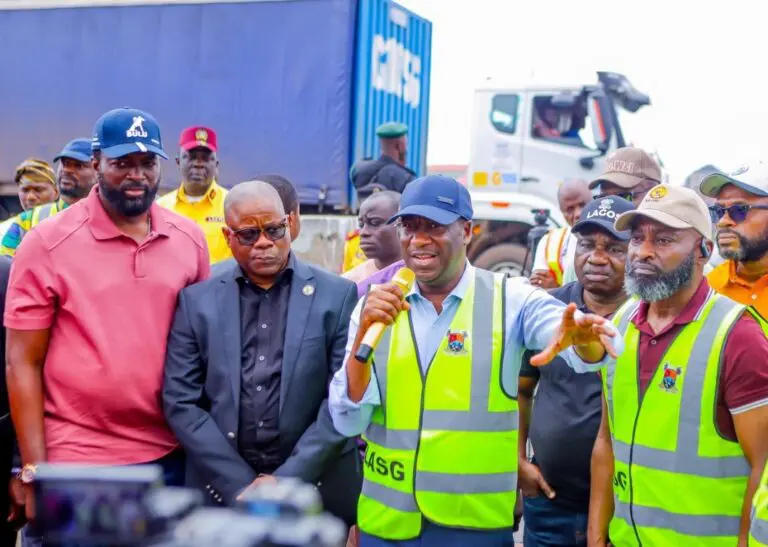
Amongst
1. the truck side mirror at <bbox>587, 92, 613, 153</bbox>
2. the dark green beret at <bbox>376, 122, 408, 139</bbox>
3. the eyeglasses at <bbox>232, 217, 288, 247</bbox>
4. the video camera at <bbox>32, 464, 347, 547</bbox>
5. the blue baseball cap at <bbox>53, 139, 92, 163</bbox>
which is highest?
the truck side mirror at <bbox>587, 92, 613, 153</bbox>

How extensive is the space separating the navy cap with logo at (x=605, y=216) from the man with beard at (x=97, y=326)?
173cm

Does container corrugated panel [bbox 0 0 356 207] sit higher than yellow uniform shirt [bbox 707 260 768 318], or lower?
higher

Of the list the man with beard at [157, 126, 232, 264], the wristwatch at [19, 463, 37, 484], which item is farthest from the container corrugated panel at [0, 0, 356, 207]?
the wristwatch at [19, 463, 37, 484]

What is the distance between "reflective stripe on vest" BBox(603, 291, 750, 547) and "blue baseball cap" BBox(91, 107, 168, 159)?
2.06 m

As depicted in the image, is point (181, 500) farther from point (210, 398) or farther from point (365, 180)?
point (365, 180)

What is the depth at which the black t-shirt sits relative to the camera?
379cm

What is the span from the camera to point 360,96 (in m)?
11.2

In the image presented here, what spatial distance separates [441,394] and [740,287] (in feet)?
4.65

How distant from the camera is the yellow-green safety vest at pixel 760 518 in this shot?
8.27ft

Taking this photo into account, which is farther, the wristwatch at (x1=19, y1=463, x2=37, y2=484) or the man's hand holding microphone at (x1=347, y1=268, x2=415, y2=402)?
the wristwatch at (x1=19, y1=463, x2=37, y2=484)

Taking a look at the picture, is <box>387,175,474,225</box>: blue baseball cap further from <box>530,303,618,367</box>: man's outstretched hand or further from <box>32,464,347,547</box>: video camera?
<box>32,464,347,547</box>: video camera

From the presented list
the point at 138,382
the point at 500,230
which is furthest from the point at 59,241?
the point at 500,230

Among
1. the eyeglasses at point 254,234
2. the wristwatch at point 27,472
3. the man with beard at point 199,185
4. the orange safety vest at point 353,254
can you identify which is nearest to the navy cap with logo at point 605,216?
the eyeglasses at point 254,234

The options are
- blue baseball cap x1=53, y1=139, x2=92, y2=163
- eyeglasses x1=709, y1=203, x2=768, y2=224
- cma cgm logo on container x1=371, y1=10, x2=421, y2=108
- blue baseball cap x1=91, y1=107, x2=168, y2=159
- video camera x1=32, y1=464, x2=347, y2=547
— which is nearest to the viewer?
video camera x1=32, y1=464, x2=347, y2=547
